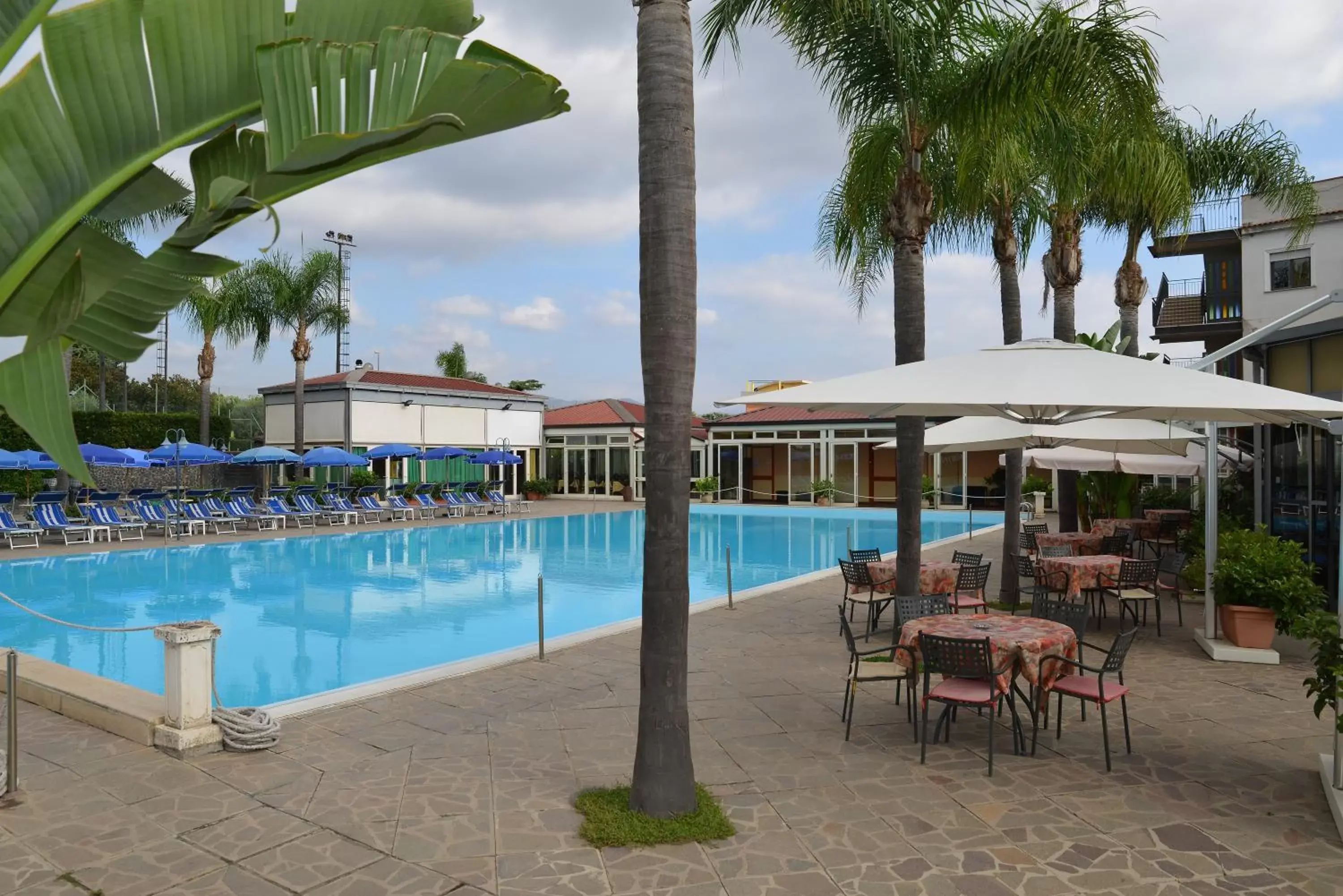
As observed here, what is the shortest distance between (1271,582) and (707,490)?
81.6 ft

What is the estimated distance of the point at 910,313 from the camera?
28.8 ft

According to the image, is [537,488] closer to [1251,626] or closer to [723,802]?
[1251,626]

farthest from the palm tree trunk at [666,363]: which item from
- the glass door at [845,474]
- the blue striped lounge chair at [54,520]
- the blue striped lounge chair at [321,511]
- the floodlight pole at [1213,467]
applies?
the glass door at [845,474]

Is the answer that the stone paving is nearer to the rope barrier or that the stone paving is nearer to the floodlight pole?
the rope barrier

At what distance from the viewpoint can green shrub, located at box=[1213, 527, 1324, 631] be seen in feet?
25.5

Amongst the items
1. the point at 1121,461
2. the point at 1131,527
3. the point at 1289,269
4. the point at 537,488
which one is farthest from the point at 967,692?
the point at 537,488

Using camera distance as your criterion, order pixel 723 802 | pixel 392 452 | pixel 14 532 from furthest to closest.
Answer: pixel 392 452, pixel 14 532, pixel 723 802

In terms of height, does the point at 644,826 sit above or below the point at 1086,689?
below

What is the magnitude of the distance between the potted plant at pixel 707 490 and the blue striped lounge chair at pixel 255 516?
48.8 feet

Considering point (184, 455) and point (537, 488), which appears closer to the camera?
point (184, 455)

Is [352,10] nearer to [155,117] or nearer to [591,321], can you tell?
[155,117]

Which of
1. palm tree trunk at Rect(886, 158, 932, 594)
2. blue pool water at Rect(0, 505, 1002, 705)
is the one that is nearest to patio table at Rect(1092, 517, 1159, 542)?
blue pool water at Rect(0, 505, 1002, 705)

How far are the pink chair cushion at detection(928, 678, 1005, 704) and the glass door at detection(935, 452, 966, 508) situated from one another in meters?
23.6

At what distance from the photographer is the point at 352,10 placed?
1408 mm
